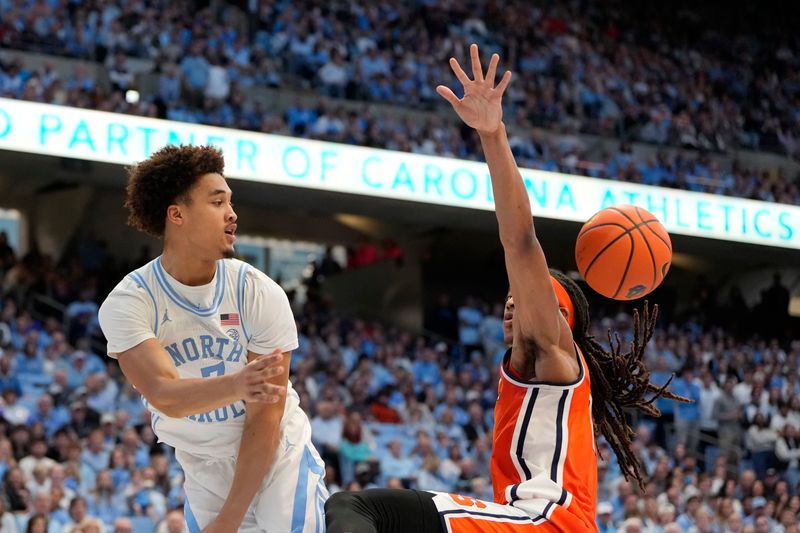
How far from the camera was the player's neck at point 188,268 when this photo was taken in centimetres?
338

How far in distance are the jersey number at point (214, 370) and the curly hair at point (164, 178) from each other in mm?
462

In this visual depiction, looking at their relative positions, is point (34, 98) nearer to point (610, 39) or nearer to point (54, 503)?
point (54, 503)

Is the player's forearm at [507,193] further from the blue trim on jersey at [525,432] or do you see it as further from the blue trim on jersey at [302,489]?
the blue trim on jersey at [302,489]

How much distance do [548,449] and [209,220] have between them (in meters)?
1.24

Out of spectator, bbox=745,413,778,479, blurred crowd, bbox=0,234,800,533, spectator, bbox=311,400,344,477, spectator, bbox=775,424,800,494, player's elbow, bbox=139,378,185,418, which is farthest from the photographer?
spectator, bbox=745,413,778,479

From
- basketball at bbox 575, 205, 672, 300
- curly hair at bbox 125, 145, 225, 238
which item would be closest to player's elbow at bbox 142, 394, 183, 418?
curly hair at bbox 125, 145, 225, 238

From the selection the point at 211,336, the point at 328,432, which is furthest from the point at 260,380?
the point at 328,432

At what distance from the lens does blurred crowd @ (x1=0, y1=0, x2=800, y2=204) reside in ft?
48.1

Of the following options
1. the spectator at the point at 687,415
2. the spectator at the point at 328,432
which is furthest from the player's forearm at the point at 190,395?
the spectator at the point at 687,415

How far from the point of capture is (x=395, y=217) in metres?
17.7

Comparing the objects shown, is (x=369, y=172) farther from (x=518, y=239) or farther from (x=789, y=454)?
(x=518, y=239)

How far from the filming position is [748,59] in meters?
23.1

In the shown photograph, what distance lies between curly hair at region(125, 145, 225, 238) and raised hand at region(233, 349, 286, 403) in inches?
28.3

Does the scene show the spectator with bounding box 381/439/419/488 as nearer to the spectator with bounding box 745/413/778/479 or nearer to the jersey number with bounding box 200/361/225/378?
the spectator with bounding box 745/413/778/479
